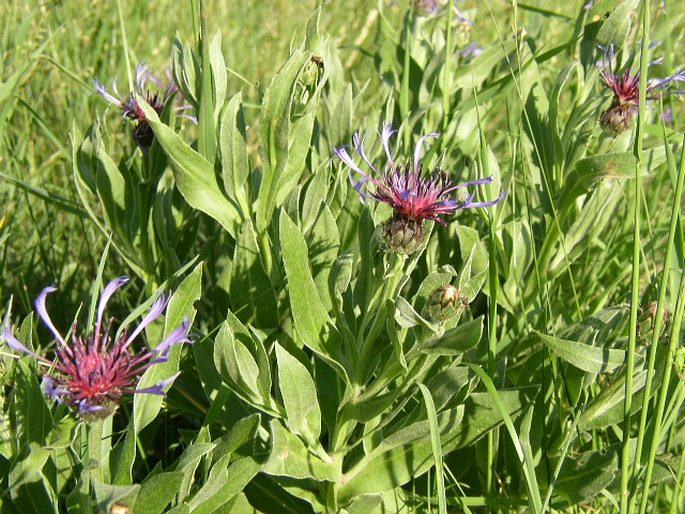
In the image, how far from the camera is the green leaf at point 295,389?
70.2 inches

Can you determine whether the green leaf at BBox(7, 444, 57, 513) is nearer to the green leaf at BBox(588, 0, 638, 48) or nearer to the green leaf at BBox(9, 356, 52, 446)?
the green leaf at BBox(9, 356, 52, 446)

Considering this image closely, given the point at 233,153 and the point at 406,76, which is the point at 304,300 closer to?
the point at 233,153

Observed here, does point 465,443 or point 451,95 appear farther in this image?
point 451,95

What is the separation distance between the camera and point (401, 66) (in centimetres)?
311

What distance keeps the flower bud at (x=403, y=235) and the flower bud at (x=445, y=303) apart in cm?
10

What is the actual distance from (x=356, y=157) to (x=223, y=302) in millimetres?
544

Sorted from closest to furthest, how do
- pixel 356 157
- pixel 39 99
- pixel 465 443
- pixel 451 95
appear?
pixel 465 443 → pixel 356 157 → pixel 451 95 → pixel 39 99

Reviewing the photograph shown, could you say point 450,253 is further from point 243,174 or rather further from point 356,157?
point 243,174

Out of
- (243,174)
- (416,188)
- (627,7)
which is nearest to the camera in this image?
(416,188)

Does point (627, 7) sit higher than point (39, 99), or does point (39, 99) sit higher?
point (627, 7)

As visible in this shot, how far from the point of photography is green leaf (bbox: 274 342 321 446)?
5.85ft

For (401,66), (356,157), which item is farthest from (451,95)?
(356,157)

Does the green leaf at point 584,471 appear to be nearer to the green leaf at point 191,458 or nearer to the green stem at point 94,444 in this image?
the green leaf at point 191,458

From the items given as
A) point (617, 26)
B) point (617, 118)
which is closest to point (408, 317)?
point (617, 118)
